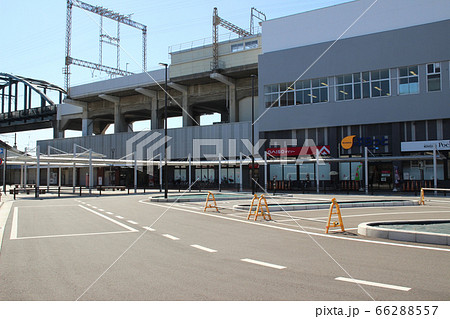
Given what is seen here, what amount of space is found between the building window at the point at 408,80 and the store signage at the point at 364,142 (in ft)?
15.7

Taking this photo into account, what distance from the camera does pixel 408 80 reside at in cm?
3716

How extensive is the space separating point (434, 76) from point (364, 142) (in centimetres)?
835

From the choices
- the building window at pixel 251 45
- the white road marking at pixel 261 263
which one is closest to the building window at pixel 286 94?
the building window at pixel 251 45

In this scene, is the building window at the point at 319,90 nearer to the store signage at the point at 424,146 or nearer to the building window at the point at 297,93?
the building window at the point at 297,93

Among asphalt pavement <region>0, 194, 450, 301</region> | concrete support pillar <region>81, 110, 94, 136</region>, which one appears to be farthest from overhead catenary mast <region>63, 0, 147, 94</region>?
asphalt pavement <region>0, 194, 450, 301</region>

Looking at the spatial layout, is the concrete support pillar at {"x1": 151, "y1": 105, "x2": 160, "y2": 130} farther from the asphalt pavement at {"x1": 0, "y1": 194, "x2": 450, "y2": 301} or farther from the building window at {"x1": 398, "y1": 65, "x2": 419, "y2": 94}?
the asphalt pavement at {"x1": 0, "y1": 194, "x2": 450, "y2": 301}

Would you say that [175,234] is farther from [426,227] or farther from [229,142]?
[229,142]

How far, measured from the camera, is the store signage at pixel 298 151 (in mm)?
40931

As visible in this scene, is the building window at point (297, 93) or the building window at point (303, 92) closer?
the building window at point (297, 93)

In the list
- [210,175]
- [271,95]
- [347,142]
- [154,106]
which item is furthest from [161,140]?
[347,142]

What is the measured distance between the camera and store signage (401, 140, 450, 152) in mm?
34719

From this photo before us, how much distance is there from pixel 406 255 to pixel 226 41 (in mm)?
46448

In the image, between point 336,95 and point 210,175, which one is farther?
point 210,175

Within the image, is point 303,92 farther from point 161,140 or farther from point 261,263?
point 261,263
